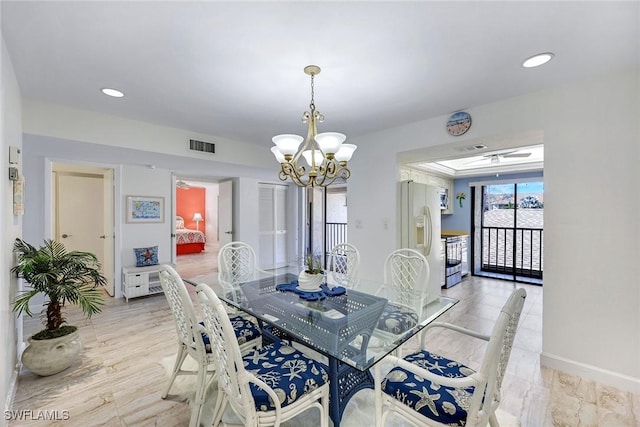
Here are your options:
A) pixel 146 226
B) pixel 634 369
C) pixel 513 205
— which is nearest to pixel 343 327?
pixel 634 369

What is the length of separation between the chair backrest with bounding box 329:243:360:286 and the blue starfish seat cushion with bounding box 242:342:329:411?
1.32 meters

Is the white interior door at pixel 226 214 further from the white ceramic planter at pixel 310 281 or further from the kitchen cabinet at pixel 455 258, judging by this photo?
the kitchen cabinet at pixel 455 258

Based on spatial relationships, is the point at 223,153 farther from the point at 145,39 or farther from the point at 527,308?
the point at 527,308

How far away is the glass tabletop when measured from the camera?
1.45m

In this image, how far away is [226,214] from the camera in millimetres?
5863

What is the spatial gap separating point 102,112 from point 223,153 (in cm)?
137

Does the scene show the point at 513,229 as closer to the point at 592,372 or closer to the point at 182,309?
the point at 592,372

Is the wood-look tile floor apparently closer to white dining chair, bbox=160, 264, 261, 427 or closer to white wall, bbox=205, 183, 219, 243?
white dining chair, bbox=160, 264, 261, 427

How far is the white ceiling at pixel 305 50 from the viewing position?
1.46m

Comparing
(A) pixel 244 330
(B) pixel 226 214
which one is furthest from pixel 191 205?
(A) pixel 244 330

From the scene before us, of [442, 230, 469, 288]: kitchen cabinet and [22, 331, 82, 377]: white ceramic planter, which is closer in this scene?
[22, 331, 82, 377]: white ceramic planter

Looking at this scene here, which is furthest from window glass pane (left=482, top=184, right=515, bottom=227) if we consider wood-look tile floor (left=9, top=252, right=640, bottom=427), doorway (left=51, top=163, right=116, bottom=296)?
doorway (left=51, top=163, right=116, bottom=296)

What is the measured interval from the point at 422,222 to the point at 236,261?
2451 millimetres

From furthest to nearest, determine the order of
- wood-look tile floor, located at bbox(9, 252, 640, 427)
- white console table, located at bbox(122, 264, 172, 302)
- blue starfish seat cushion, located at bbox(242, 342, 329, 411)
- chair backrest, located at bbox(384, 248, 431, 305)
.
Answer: white console table, located at bbox(122, 264, 172, 302) → chair backrest, located at bbox(384, 248, 431, 305) → wood-look tile floor, located at bbox(9, 252, 640, 427) → blue starfish seat cushion, located at bbox(242, 342, 329, 411)
